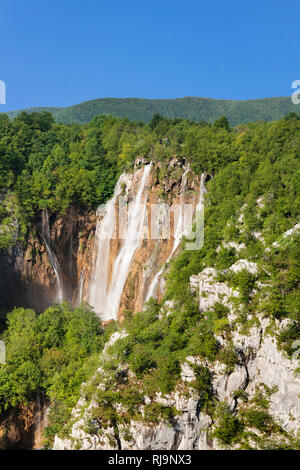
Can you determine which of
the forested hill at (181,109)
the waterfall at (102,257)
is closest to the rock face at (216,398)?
the waterfall at (102,257)

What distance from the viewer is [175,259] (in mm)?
27641

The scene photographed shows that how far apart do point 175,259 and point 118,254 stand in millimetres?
8115

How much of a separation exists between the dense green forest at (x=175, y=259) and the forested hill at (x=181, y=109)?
244 ft

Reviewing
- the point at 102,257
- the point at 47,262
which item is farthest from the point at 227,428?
the point at 47,262

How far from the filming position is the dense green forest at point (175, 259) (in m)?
20.7

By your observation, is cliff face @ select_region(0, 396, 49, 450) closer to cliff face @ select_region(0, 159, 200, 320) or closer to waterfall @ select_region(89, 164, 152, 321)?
cliff face @ select_region(0, 159, 200, 320)

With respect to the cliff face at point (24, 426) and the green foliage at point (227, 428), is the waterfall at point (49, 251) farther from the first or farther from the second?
the green foliage at point (227, 428)

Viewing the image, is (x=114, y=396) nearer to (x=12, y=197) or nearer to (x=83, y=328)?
(x=83, y=328)

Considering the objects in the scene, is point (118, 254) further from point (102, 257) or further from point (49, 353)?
point (49, 353)

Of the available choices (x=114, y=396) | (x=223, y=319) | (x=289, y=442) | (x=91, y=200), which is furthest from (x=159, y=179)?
(x=289, y=442)

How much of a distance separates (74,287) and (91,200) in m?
8.20

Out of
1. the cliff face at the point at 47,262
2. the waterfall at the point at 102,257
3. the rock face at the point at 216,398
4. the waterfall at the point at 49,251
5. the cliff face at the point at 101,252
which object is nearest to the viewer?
the rock face at the point at 216,398

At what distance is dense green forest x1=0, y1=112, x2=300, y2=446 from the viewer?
2072 cm

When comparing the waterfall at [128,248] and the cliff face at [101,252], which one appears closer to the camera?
the cliff face at [101,252]
